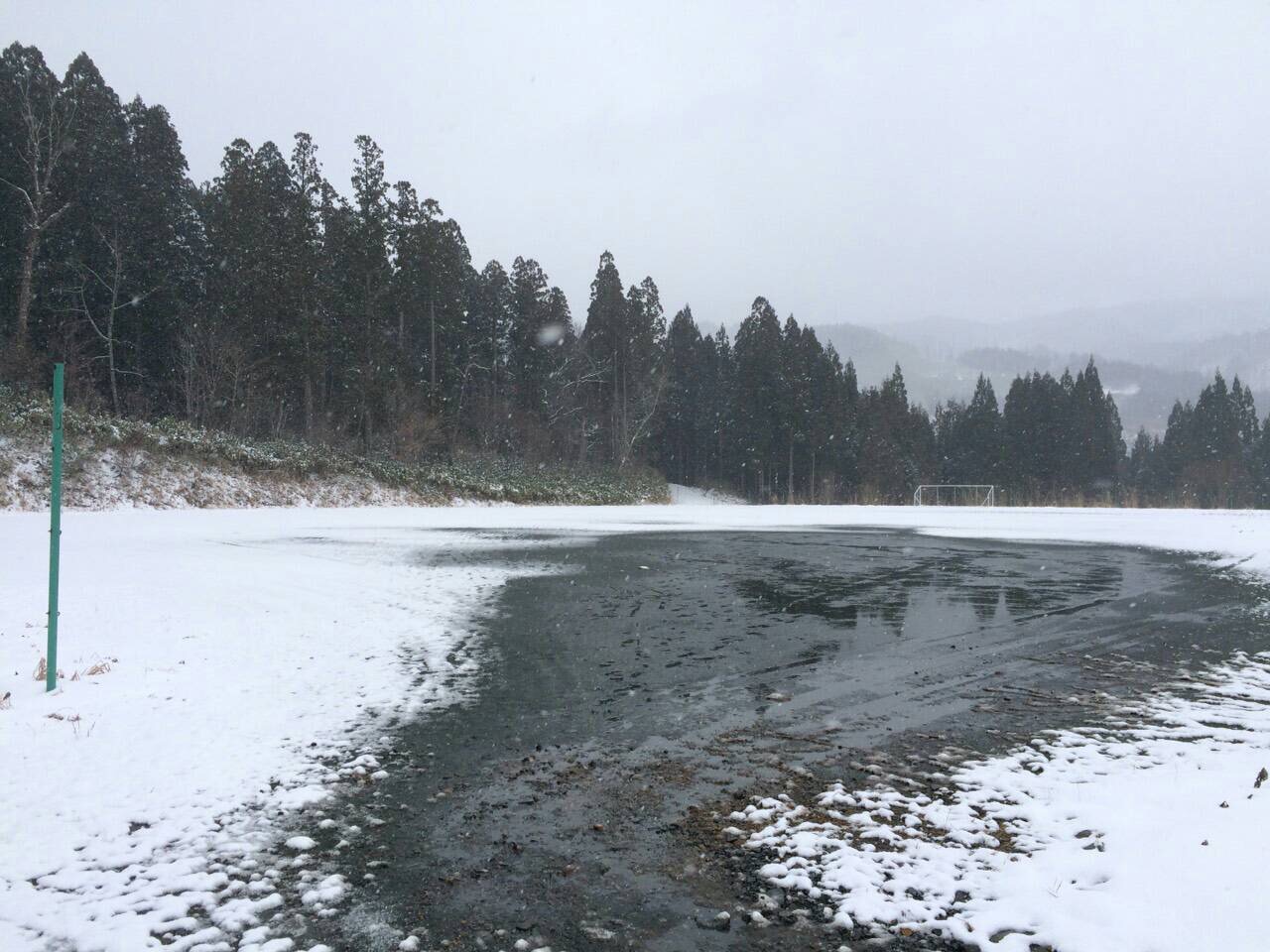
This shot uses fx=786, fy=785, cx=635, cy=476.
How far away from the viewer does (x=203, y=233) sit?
4331 centimetres

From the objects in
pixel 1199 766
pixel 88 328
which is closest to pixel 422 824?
pixel 1199 766

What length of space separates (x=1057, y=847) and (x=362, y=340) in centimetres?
4007

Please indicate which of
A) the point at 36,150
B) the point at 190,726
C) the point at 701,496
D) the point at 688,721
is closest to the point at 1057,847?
the point at 688,721

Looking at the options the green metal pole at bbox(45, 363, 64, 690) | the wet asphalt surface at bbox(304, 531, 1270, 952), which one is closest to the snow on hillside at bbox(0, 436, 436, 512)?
the wet asphalt surface at bbox(304, 531, 1270, 952)

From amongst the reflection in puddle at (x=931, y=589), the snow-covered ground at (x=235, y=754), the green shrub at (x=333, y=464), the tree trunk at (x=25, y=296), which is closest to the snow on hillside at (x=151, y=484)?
the green shrub at (x=333, y=464)

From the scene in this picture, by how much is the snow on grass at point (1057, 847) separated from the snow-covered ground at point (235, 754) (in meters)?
0.02

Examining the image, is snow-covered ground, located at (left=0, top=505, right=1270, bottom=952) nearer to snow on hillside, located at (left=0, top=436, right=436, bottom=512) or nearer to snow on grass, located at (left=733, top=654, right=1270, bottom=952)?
snow on grass, located at (left=733, top=654, right=1270, bottom=952)

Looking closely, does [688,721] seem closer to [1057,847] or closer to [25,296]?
[1057,847]

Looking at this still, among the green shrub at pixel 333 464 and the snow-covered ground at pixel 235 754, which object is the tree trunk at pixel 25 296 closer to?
the green shrub at pixel 333 464

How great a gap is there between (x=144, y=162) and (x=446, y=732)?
42.4m

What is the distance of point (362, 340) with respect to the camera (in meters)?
39.5

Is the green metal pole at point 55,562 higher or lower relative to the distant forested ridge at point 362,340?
lower

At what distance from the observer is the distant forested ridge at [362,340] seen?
33.8 meters

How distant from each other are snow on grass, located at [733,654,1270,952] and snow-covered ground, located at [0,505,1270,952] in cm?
2
